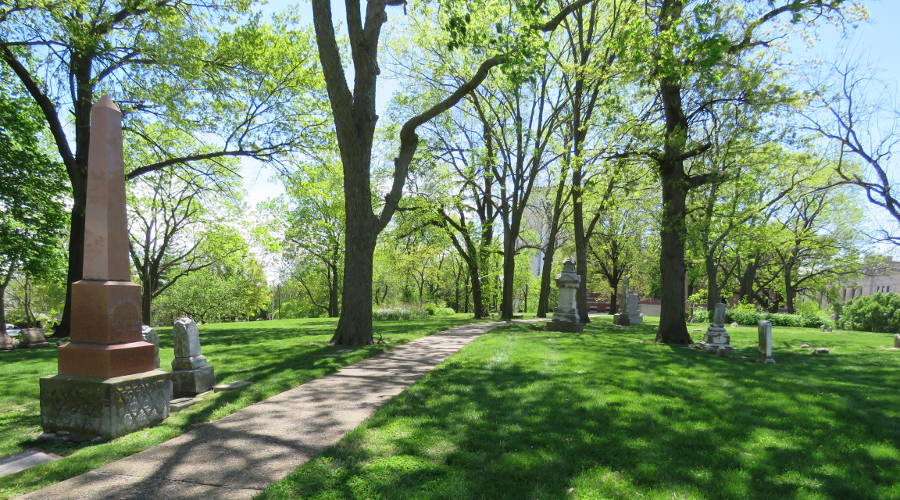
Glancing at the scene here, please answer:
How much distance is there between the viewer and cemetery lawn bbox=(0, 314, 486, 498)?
379 centimetres

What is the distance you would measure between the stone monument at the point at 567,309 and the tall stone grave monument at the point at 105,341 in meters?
12.9

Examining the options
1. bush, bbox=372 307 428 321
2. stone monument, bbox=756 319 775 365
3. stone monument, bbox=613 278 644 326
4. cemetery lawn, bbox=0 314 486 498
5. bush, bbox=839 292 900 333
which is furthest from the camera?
bush, bbox=372 307 428 321

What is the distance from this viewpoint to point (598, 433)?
14.8ft

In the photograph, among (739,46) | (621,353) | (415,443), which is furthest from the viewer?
(739,46)

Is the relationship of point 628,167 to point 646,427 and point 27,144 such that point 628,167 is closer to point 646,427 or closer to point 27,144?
point 646,427

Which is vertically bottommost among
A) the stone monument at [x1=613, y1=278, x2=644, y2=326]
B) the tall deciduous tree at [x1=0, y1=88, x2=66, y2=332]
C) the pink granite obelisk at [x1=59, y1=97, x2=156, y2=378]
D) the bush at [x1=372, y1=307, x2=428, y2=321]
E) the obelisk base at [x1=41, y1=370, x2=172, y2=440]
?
the bush at [x1=372, y1=307, x2=428, y2=321]

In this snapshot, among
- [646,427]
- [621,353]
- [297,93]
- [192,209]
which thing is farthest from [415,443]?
[192,209]

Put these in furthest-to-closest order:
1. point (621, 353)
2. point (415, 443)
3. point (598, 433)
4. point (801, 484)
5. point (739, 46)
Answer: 1. point (739, 46)
2. point (621, 353)
3. point (598, 433)
4. point (415, 443)
5. point (801, 484)

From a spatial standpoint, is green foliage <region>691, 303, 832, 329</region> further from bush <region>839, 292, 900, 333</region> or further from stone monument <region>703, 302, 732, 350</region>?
stone monument <region>703, 302, 732, 350</region>

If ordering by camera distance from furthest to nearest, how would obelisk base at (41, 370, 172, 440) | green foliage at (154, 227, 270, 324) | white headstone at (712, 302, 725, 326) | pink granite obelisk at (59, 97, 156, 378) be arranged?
green foliage at (154, 227, 270, 324), white headstone at (712, 302, 725, 326), pink granite obelisk at (59, 97, 156, 378), obelisk base at (41, 370, 172, 440)

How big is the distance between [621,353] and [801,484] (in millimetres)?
6444

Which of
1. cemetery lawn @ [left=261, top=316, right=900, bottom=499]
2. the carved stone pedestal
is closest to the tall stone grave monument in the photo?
the carved stone pedestal

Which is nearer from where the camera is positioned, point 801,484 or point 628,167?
point 801,484

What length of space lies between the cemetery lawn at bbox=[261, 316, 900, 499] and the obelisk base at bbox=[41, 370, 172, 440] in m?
2.35
